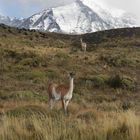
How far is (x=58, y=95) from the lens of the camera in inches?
635

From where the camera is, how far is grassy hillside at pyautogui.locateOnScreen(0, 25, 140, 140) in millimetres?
8406

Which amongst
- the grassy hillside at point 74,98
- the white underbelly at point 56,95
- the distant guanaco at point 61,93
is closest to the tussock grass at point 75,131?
the grassy hillside at point 74,98

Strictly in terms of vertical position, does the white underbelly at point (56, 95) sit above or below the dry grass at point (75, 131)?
below

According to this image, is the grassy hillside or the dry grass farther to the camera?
the grassy hillside

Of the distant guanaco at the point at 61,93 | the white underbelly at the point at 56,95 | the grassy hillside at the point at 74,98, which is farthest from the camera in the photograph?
the white underbelly at the point at 56,95

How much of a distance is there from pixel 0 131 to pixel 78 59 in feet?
90.7

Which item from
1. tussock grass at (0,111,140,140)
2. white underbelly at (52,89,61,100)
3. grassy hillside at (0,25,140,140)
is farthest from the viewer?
white underbelly at (52,89,61,100)

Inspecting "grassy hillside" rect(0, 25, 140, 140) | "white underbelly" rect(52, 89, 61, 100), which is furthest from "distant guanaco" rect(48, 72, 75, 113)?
"grassy hillside" rect(0, 25, 140, 140)

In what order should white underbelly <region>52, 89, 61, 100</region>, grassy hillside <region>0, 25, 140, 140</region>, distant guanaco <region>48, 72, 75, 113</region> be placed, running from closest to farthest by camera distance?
grassy hillside <region>0, 25, 140, 140</region> → distant guanaco <region>48, 72, 75, 113</region> → white underbelly <region>52, 89, 61, 100</region>

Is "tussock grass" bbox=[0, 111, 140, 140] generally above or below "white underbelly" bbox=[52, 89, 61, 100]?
above

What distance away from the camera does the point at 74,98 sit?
21141mm

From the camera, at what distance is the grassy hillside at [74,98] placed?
27.6 ft

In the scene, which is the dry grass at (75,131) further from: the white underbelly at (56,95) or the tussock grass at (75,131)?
the white underbelly at (56,95)

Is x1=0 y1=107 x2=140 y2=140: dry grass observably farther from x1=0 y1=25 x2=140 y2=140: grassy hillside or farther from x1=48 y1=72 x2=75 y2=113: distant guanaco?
x1=48 y1=72 x2=75 y2=113: distant guanaco
